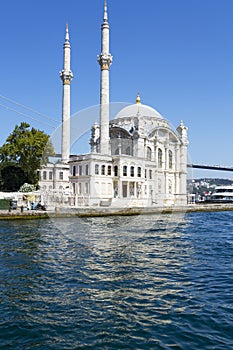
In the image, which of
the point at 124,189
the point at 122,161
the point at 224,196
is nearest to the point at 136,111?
the point at 122,161

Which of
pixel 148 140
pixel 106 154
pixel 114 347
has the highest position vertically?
pixel 148 140

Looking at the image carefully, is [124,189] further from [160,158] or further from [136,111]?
[136,111]

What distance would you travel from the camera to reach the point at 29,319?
595 centimetres

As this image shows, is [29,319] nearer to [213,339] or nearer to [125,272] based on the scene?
[213,339]

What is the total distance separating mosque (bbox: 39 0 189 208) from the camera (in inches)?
1403

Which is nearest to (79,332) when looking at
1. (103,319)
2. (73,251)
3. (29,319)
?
(103,319)

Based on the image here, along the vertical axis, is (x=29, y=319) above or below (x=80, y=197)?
below

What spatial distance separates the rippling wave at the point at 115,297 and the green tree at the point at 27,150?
28.3m

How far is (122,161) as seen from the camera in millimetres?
37000

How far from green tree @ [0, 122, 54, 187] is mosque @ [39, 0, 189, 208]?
1.39 metres

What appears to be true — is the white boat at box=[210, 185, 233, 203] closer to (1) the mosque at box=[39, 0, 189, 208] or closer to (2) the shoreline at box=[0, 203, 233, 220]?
(1) the mosque at box=[39, 0, 189, 208]

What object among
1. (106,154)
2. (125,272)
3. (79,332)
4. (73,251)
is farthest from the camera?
(106,154)

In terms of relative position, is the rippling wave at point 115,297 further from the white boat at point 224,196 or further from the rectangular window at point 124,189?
the white boat at point 224,196

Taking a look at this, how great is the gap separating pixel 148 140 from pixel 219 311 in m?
40.6
